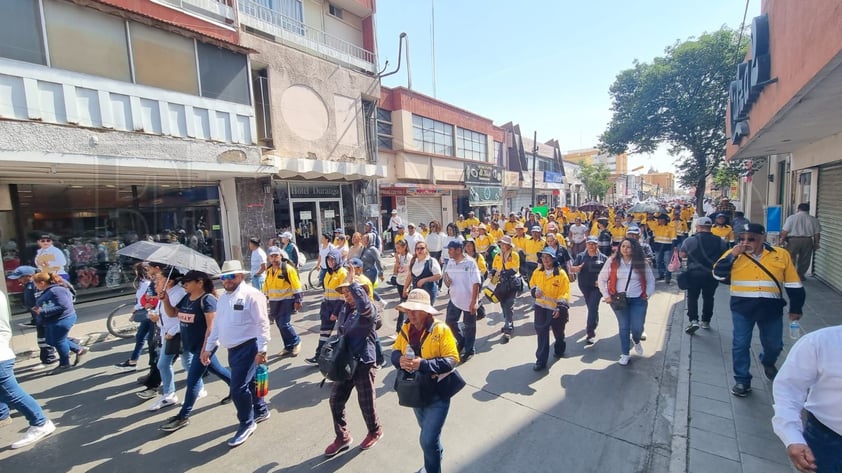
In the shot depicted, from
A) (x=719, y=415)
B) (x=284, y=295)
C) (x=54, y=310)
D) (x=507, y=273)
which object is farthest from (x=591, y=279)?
(x=54, y=310)

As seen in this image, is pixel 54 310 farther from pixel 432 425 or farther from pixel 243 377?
pixel 432 425

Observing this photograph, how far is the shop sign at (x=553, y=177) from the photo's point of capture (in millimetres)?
35059

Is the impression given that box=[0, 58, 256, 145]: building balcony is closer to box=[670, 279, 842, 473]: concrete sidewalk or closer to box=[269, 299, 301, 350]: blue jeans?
box=[269, 299, 301, 350]: blue jeans

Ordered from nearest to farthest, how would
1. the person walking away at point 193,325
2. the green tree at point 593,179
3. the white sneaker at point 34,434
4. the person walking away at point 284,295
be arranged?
1. the white sneaker at point 34,434
2. the person walking away at point 193,325
3. the person walking away at point 284,295
4. the green tree at point 593,179

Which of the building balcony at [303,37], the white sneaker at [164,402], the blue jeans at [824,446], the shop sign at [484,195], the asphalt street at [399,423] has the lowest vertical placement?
the asphalt street at [399,423]

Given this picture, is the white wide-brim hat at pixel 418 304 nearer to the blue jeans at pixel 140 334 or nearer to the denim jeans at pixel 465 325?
the denim jeans at pixel 465 325

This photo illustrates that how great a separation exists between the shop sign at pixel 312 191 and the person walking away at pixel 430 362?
12.2m

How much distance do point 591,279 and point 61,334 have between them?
8.29 meters

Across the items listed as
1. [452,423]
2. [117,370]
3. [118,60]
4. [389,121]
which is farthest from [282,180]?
[452,423]

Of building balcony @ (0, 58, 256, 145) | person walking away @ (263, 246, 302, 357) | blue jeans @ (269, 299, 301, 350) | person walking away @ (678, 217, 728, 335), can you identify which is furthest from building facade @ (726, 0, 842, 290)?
building balcony @ (0, 58, 256, 145)

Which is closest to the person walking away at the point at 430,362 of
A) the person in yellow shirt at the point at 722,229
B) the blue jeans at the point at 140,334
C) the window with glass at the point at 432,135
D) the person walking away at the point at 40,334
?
the blue jeans at the point at 140,334

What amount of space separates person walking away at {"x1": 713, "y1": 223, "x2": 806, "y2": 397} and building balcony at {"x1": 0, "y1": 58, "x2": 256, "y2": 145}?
1136 centimetres

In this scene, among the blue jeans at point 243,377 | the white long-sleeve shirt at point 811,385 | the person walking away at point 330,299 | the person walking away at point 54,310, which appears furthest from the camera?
the person walking away at point 330,299

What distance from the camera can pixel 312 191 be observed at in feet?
48.5
